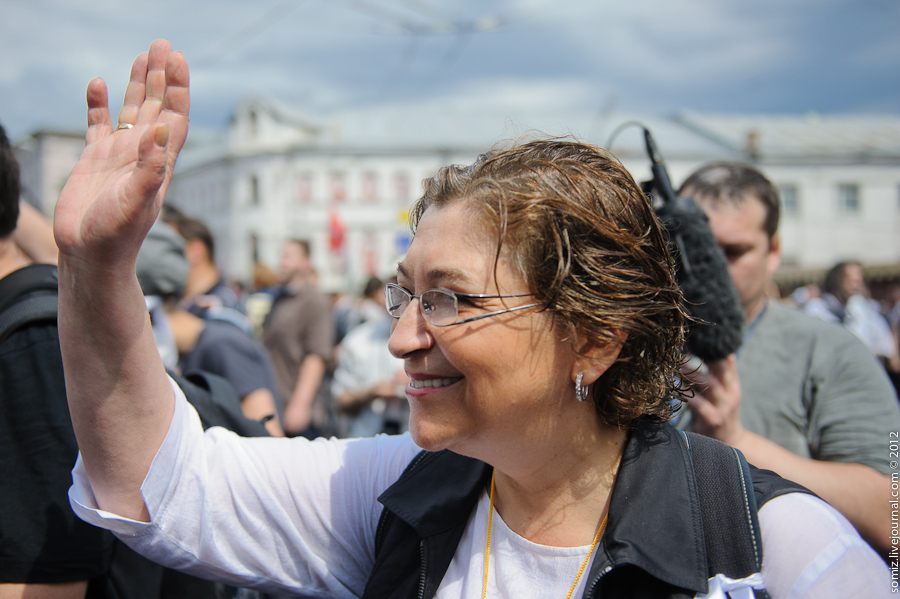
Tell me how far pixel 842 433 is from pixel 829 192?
34293mm

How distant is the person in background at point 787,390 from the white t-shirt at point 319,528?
542mm

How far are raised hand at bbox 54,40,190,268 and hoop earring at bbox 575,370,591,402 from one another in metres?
0.89

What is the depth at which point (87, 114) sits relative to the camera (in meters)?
1.21

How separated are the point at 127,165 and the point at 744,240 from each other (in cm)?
200

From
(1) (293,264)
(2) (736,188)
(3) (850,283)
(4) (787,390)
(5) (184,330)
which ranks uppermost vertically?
(2) (736,188)

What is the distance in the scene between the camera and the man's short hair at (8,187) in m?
1.71

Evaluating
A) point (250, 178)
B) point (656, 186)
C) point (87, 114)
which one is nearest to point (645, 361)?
point (656, 186)

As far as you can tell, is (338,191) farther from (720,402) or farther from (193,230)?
(720,402)

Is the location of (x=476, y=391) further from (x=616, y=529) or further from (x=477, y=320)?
(x=616, y=529)

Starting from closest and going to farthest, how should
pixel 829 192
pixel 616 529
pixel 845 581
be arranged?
pixel 845 581 → pixel 616 529 → pixel 829 192

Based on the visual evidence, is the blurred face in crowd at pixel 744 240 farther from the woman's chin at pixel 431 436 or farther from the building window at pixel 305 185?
the building window at pixel 305 185

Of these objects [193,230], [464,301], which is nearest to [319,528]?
[464,301]

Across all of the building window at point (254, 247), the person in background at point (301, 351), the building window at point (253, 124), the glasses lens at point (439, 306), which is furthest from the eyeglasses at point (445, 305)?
the building window at point (253, 124)

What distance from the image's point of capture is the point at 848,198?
30.5 meters
